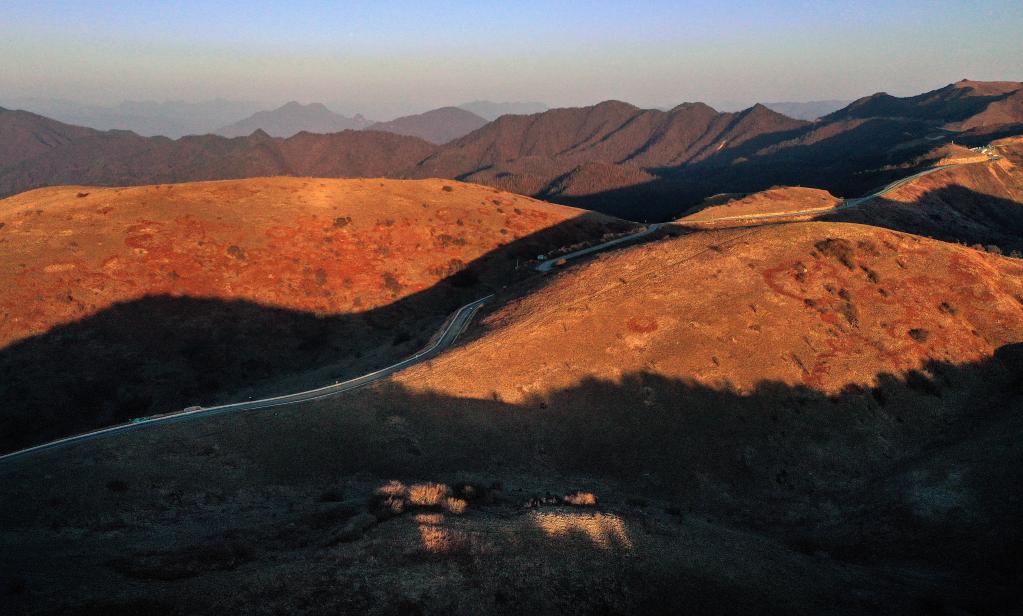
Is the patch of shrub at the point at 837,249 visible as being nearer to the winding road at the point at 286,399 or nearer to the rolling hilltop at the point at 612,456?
the rolling hilltop at the point at 612,456

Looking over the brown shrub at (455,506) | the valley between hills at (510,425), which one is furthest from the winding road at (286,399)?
the brown shrub at (455,506)

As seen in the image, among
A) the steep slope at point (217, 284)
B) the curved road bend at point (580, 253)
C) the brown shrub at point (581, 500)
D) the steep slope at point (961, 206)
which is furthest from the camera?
the steep slope at point (961, 206)

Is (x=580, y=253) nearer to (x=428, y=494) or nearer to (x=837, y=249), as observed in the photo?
(x=837, y=249)

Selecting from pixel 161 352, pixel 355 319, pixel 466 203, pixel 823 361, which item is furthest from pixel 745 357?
pixel 466 203

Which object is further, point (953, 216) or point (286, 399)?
point (953, 216)

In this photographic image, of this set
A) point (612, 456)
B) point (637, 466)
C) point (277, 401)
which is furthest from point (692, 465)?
point (277, 401)

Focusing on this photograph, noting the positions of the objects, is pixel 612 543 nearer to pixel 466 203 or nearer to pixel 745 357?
pixel 745 357

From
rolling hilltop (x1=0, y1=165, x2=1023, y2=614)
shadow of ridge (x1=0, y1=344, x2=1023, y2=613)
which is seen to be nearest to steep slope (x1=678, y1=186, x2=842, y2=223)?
rolling hilltop (x1=0, y1=165, x2=1023, y2=614)
